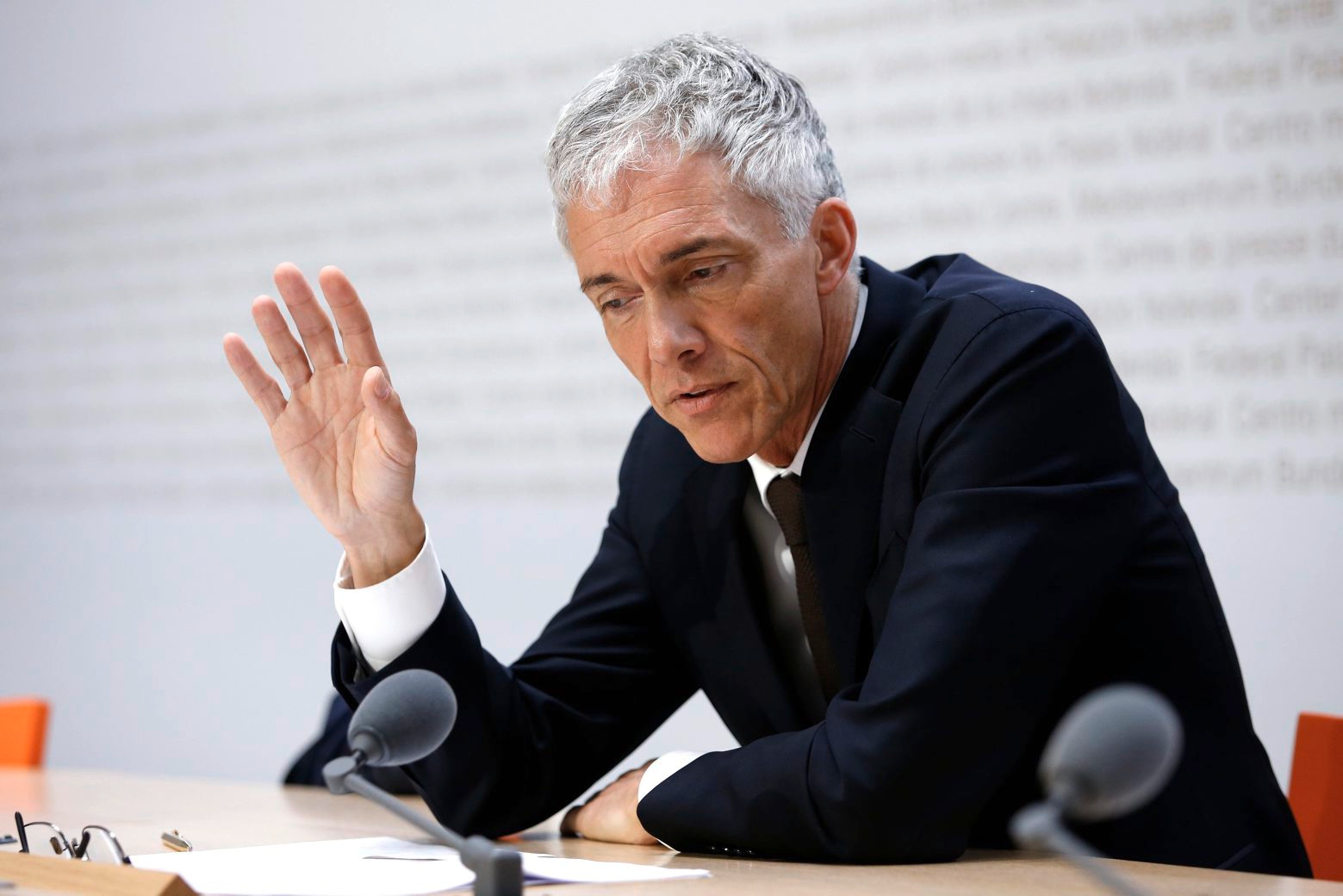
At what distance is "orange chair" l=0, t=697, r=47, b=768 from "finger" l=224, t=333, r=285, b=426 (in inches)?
61.2

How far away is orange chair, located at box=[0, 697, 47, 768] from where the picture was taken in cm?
303

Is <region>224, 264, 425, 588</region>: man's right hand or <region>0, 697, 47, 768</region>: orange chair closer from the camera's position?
<region>224, 264, 425, 588</region>: man's right hand

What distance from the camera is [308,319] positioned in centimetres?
180

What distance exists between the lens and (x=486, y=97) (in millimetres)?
4133

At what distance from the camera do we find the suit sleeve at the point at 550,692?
5.77 feet

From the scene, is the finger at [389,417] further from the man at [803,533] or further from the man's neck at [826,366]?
the man's neck at [826,366]

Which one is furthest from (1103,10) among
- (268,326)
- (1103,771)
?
(1103,771)

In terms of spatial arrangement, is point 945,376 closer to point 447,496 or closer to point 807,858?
point 807,858

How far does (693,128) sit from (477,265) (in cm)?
255

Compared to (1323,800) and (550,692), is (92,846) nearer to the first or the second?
(550,692)

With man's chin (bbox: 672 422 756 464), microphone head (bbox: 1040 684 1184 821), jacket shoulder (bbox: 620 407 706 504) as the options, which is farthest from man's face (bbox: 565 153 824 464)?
microphone head (bbox: 1040 684 1184 821)

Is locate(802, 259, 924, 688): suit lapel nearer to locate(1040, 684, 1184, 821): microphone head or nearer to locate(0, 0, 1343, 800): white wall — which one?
locate(1040, 684, 1184, 821): microphone head

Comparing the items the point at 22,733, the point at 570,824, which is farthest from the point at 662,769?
the point at 22,733

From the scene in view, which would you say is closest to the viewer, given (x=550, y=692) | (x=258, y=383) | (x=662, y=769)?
(x=662, y=769)
